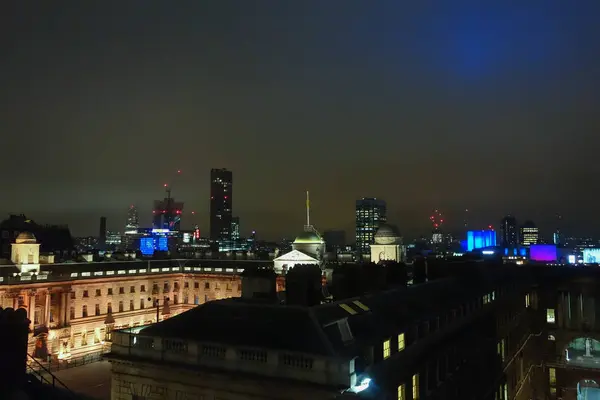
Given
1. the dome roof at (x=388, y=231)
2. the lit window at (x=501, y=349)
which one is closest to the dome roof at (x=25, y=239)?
the dome roof at (x=388, y=231)

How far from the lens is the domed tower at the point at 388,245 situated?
110 meters

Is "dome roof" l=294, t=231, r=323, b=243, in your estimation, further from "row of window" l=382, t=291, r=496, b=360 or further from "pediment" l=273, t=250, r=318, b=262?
"row of window" l=382, t=291, r=496, b=360

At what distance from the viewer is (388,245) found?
110125 mm

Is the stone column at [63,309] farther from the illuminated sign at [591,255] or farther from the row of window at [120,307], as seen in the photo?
the illuminated sign at [591,255]

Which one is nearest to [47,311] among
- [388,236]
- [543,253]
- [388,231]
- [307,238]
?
[307,238]

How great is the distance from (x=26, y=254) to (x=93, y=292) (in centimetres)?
1208

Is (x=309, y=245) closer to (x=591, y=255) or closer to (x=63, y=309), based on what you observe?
(x=63, y=309)

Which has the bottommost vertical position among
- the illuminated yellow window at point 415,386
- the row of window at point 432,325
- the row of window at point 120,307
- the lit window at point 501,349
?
the row of window at point 120,307

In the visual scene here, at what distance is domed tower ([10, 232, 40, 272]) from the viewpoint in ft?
272

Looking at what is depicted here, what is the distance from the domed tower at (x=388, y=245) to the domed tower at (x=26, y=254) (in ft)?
207

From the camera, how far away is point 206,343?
76.8 ft

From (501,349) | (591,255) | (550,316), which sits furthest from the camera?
(591,255)

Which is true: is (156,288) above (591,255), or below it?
below

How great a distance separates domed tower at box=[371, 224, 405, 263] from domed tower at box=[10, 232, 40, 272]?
63.2 metres
